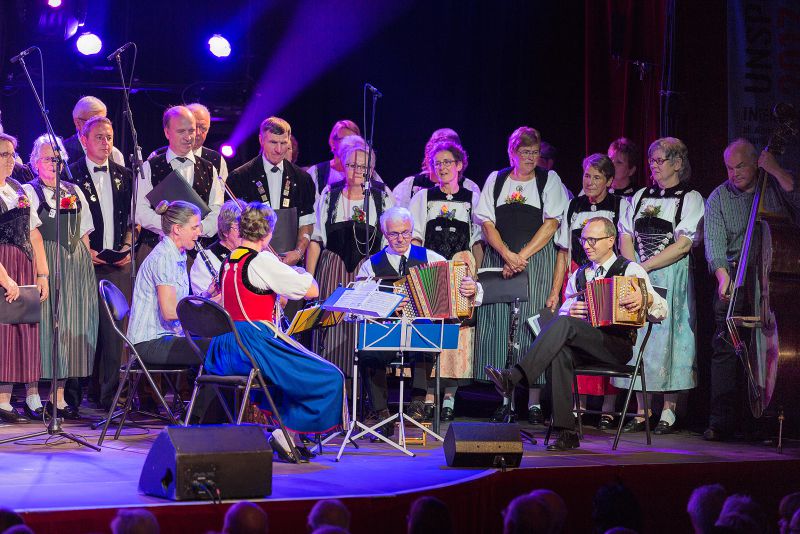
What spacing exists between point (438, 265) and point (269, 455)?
211cm

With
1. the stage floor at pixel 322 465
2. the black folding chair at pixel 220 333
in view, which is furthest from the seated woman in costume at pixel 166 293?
the black folding chair at pixel 220 333

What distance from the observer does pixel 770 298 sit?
19.8 ft

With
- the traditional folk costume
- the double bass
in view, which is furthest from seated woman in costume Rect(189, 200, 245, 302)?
the double bass

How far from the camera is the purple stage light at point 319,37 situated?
998cm

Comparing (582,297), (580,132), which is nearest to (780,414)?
(582,297)

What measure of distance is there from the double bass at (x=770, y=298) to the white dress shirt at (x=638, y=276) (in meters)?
0.47

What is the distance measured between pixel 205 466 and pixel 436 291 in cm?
223

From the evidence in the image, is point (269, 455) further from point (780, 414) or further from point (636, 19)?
point (636, 19)

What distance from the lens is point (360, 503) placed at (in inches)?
166

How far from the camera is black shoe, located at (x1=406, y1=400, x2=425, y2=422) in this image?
23.2ft

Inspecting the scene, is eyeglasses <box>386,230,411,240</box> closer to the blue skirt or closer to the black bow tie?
the black bow tie

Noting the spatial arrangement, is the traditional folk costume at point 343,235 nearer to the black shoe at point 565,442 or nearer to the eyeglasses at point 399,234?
the eyeglasses at point 399,234

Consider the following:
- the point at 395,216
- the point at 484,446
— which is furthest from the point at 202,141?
the point at 484,446

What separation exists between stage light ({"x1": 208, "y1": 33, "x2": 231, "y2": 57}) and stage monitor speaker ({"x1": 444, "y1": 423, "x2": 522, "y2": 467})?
18.3ft
